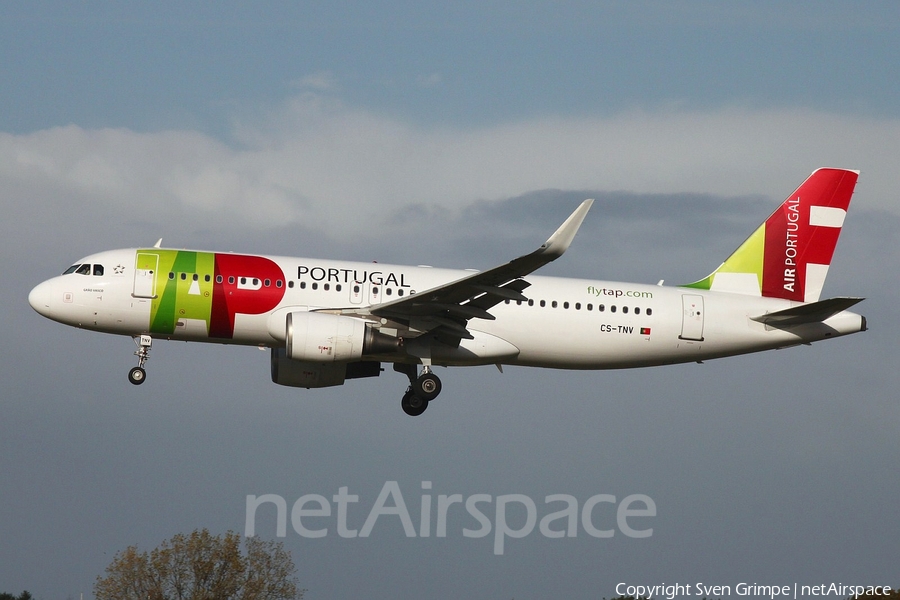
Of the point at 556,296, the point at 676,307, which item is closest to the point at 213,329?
the point at 556,296

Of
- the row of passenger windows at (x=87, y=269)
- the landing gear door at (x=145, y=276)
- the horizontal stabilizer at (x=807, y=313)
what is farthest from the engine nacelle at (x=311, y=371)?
the horizontal stabilizer at (x=807, y=313)

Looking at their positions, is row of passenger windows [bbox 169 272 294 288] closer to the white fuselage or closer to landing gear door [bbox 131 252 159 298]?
the white fuselage

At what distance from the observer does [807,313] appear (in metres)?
39.0

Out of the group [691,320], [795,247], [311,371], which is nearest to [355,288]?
[311,371]

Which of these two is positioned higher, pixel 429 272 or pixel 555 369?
pixel 429 272

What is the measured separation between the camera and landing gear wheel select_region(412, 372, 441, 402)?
38438 mm

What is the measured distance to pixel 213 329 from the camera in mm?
36531

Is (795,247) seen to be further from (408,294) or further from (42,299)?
(42,299)

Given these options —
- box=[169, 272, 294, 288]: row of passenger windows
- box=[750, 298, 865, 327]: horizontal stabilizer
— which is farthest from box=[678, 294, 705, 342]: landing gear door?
box=[169, 272, 294, 288]: row of passenger windows

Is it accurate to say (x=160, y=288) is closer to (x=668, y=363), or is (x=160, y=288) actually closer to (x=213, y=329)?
(x=213, y=329)

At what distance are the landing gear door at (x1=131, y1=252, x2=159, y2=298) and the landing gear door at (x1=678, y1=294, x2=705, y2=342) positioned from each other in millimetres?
16705

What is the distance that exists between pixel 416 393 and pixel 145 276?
963 centimetres

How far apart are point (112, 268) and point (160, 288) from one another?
67.6 inches

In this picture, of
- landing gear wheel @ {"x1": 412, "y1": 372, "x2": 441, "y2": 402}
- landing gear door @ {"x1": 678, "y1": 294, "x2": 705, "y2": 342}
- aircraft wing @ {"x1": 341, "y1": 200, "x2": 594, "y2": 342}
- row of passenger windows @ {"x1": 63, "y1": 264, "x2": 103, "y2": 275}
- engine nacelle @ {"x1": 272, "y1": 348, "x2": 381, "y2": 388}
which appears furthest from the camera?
engine nacelle @ {"x1": 272, "y1": 348, "x2": 381, "y2": 388}
